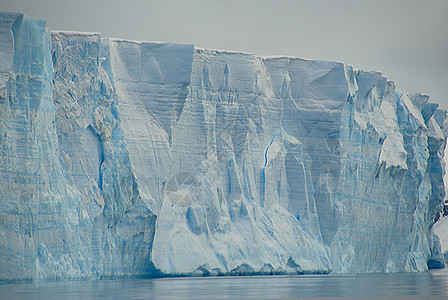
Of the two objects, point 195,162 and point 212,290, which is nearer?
point 212,290

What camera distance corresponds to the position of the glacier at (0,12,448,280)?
65.6ft

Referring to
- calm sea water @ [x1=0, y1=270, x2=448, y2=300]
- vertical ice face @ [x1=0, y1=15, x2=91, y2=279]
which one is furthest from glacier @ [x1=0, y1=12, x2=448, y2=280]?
calm sea water @ [x1=0, y1=270, x2=448, y2=300]

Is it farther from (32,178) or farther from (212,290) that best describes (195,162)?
(212,290)

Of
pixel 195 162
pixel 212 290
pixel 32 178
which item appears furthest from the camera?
pixel 195 162

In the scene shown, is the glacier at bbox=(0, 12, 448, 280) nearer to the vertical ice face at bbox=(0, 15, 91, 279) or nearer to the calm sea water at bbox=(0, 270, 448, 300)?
the vertical ice face at bbox=(0, 15, 91, 279)

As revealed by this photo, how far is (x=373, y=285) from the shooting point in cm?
2112

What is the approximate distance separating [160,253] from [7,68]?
22.2 ft

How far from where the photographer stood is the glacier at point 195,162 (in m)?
20.0

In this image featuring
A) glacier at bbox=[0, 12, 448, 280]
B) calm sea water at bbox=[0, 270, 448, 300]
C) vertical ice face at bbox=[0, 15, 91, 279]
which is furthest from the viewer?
glacier at bbox=[0, 12, 448, 280]

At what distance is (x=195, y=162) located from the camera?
82.8ft

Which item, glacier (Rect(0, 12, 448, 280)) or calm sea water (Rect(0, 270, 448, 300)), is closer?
calm sea water (Rect(0, 270, 448, 300))

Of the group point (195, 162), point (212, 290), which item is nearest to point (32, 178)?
point (212, 290)

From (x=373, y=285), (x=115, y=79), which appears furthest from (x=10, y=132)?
(x=373, y=285)

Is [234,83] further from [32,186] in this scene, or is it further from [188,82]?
[32,186]
